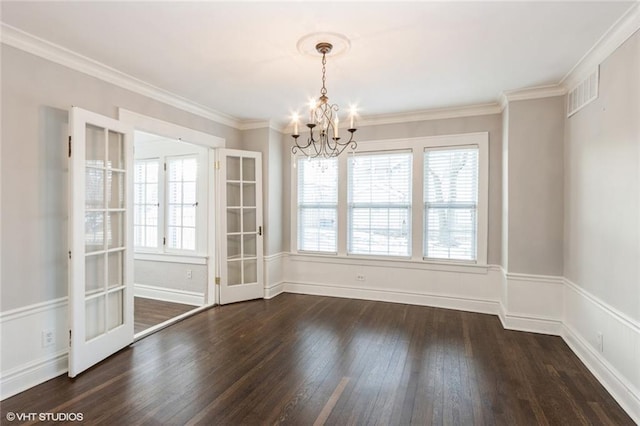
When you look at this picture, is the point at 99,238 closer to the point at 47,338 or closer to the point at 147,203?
the point at 47,338

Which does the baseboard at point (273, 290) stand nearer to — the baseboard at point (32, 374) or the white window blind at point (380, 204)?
the white window blind at point (380, 204)

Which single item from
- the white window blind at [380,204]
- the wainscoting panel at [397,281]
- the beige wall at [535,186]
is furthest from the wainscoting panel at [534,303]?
the white window blind at [380,204]

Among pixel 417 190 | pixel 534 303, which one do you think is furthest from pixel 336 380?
pixel 417 190

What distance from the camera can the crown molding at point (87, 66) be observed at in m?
2.45

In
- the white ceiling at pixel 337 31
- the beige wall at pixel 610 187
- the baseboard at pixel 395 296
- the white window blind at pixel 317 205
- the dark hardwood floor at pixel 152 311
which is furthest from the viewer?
the white window blind at pixel 317 205

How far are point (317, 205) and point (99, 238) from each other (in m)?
2.99

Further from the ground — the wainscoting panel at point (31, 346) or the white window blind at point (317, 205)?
the white window blind at point (317, 205)

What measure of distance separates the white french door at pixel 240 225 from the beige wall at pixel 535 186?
3.28 meters

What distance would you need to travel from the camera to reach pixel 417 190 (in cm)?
461

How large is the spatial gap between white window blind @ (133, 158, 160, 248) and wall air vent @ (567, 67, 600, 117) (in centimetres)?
532

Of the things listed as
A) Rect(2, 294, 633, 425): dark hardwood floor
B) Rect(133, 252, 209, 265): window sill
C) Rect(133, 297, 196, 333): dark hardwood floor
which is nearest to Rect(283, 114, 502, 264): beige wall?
Rect(2, 294, 633, 425): dark hardwood floor

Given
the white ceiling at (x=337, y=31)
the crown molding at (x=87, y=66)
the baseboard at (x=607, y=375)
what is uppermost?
the white ceiling at (x=337, y=31)

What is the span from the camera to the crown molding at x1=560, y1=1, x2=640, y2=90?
7.34ft

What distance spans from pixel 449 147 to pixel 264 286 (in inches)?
129
